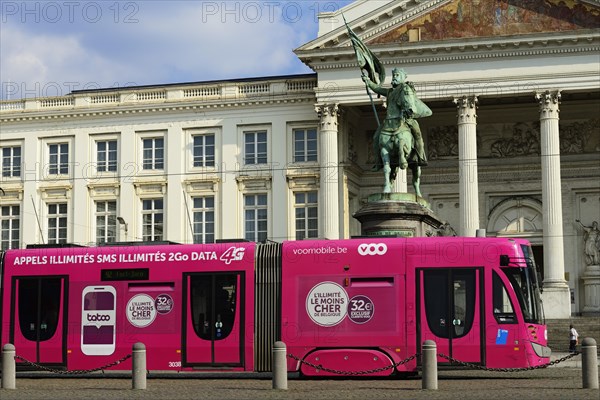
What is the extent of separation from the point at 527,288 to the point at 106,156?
137 ft

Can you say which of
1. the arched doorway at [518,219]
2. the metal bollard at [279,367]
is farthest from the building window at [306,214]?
the metal bollard at [279,367]

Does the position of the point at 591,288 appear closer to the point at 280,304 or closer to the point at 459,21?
the point at 459,21

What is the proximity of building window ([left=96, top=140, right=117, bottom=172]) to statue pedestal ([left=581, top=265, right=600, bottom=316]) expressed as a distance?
90.5 ft

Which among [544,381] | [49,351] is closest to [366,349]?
[544,381]

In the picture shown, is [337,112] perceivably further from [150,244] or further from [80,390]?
[80,390]

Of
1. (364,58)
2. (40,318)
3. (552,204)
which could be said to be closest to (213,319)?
(40,318)

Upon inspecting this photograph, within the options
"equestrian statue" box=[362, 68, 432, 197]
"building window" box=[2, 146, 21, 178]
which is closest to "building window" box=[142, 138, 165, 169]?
"building window" box=[2, 146, 21, 178]

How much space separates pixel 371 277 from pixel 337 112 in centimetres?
3262

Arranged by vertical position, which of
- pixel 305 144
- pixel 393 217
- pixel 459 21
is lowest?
pixel 393 217

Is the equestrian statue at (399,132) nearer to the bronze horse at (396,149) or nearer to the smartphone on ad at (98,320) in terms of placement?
the bronze horse at (396,149)

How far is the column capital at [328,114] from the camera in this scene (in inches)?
2290

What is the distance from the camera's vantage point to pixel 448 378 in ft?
88.6

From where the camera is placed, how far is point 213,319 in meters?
27.0

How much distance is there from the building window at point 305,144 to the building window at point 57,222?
14332 millimetres
